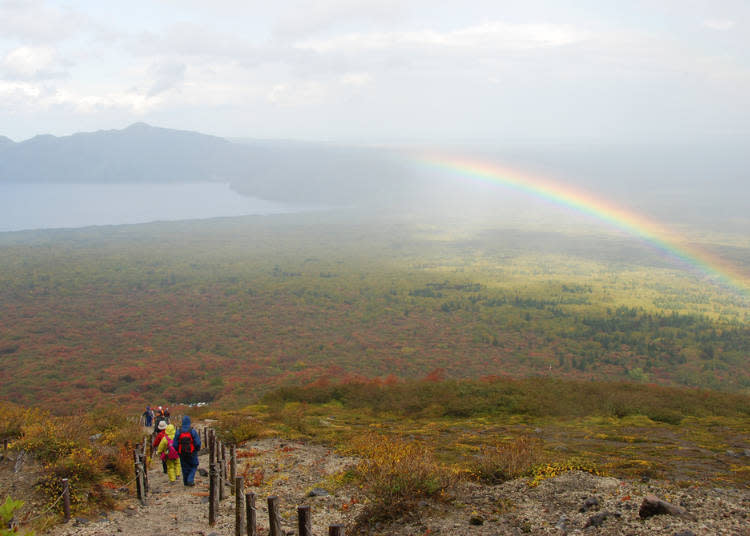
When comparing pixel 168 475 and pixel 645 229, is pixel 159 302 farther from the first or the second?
pixel 645 229

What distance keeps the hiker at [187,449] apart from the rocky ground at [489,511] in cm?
27

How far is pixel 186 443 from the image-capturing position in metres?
10.1

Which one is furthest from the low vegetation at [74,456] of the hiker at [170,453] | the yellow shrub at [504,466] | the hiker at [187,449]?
→ the yellow shrub at [504,466]

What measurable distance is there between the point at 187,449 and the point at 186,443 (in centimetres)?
17

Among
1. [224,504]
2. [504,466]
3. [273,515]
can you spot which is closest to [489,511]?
[504,466]

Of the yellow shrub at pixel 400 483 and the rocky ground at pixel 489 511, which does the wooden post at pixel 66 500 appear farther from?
the yellow shrub at pixel 400 483

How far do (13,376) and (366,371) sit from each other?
88.4 feet

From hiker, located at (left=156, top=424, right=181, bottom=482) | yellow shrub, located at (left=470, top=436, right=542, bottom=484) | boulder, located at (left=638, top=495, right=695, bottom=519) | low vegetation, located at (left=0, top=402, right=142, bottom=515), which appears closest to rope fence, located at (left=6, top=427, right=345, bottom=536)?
low vegetation, located at (left=0, top=402, right=142, bottom=515)

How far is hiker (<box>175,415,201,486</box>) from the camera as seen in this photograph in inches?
396

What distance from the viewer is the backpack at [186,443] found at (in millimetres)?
10055

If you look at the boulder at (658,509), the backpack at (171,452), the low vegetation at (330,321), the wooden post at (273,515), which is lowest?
the low vegetation at (330,321)

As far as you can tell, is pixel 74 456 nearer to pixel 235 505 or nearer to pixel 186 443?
pixel 186 443

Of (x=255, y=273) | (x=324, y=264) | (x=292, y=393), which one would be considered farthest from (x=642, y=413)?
(x=324, y=264)

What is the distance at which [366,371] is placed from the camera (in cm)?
4116
